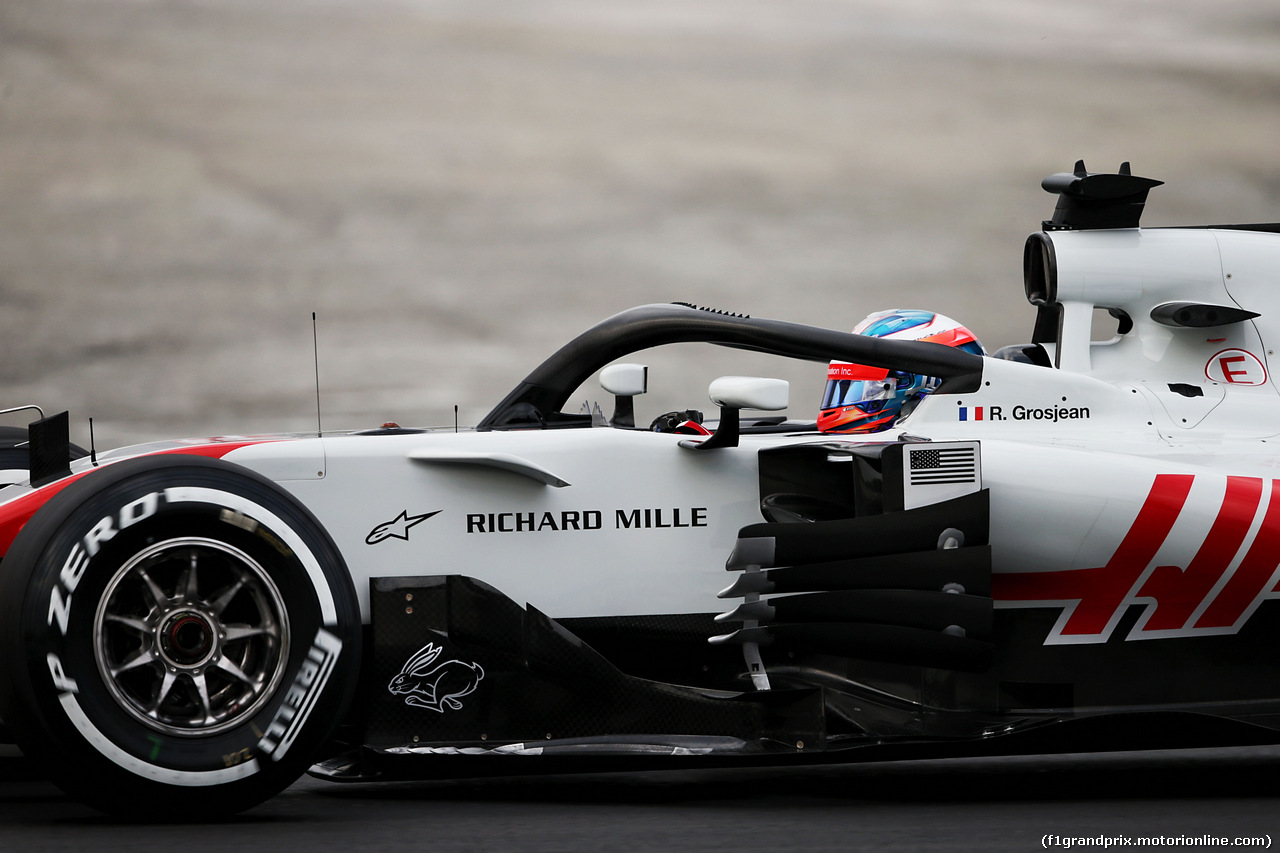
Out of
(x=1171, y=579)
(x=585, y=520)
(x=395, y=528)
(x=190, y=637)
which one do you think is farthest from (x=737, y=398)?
(x=190, y=637)

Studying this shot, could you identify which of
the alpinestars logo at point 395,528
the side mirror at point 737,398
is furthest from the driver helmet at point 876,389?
the alpinestars logo at point 395,528

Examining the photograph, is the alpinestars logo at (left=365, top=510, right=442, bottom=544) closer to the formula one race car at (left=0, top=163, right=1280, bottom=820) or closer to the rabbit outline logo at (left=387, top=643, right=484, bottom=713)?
the formula one race car at (left=0, top=163, right=1280, bottom=820)

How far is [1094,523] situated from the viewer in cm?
370

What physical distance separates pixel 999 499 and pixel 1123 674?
0.64 meters

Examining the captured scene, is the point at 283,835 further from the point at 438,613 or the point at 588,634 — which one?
the point at 588,634

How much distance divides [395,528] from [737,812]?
3.79 feet

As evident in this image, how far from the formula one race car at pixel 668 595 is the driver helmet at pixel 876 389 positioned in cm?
86

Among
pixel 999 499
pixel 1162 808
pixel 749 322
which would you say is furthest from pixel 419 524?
pixel 1162 808

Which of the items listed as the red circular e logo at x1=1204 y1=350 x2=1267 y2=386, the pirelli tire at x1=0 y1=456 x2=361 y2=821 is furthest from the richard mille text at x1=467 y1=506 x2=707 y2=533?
the red circular e logo at x1=1204 y1=350 x2=1267 y2=386

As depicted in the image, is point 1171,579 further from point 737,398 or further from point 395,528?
point 395,528

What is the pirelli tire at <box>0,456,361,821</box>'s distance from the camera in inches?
116

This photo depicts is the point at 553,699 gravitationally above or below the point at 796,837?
above

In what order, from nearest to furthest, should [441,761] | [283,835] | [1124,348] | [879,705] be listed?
[283,835] < [441,761] < [879,705] < [1124,348]

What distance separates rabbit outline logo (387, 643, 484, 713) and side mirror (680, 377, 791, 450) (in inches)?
35.5
